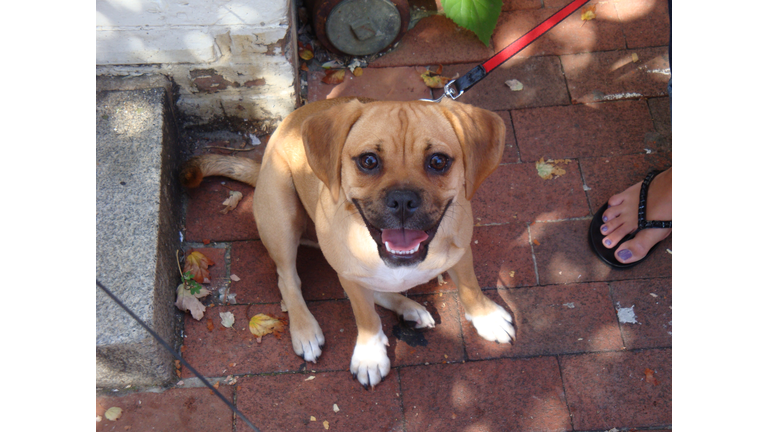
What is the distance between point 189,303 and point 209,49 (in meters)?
1.42

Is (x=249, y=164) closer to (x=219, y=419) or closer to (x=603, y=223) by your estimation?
(x=219, y=419)

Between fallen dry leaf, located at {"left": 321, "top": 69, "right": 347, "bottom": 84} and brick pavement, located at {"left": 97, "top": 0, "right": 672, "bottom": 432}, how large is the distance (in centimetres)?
5

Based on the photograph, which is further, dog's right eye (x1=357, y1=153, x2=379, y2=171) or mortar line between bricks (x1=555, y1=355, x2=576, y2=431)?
mortar line between bricks (x1=555, y1=355, x2=576, y2=431)

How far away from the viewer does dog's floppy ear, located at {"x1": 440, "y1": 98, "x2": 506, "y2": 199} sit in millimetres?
2238

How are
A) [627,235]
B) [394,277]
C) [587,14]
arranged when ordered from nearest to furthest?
[394,277], [627,235], [587,14]

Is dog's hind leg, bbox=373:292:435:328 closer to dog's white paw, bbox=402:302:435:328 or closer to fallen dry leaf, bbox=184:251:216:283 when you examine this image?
dog's white paw, bbox=402:302:435:328

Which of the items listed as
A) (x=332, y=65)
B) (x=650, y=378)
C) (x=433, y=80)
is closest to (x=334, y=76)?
(x=332, y=65)

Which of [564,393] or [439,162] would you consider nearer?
[439,162]

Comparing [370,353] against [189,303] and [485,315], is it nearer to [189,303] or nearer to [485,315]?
[485,315]

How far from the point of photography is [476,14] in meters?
3.84

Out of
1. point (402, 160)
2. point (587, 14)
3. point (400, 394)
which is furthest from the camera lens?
point (587, 14)

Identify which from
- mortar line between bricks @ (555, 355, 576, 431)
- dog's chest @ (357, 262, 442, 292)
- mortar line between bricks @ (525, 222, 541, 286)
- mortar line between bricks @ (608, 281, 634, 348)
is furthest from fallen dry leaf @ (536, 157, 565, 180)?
dog's chest @ (357, 262, 442, 292)

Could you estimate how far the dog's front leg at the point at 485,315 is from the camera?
2.99 meters

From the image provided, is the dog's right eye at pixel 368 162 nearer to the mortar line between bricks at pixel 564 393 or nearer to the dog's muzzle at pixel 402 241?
the dog's muzzle at pixel 402 241
